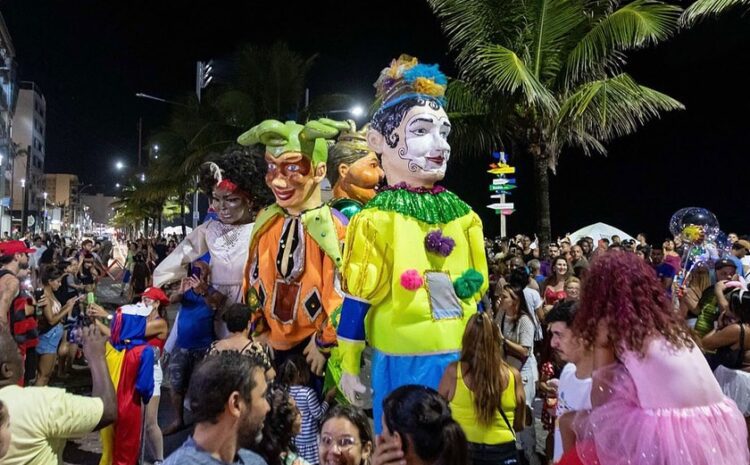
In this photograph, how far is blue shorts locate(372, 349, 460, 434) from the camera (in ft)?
11.5

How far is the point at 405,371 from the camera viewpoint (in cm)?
354

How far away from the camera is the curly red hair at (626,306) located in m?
2.32

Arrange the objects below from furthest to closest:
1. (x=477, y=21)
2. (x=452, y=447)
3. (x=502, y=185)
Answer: (x=502, y=185)
(x=477, y=21)
(x=452, y=447)

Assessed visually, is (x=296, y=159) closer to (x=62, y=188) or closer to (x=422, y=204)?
(x=422, y=204)

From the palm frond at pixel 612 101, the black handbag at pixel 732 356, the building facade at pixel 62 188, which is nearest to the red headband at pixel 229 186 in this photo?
the black handbag at pixel 732 356

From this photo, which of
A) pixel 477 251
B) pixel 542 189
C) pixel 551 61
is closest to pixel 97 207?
pixel 542 189

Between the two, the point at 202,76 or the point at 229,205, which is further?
the point at 202,76

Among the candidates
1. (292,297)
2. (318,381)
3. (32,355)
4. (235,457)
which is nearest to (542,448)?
(318,381)

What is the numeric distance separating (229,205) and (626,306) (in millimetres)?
3406

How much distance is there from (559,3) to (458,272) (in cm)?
708

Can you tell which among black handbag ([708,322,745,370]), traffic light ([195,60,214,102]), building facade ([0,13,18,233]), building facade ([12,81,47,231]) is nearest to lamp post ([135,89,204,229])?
traffic light ([195,60,214,102])

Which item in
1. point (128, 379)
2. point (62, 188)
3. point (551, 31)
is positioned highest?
point (62, 188)

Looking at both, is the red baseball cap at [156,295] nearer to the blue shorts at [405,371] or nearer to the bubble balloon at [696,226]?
the blue shorts at [405,371]

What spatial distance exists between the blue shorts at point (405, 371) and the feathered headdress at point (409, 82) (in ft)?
5.51
